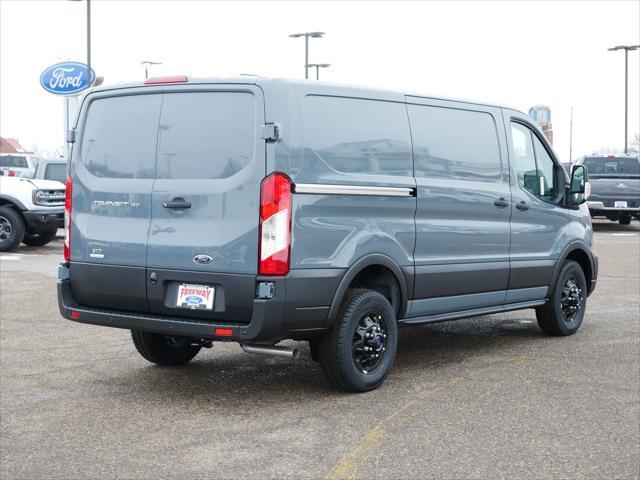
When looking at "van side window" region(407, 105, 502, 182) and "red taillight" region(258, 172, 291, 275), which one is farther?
"van side window" region(407, 105, 502, 182)

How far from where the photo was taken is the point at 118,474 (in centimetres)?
479

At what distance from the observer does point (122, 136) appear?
6590mm

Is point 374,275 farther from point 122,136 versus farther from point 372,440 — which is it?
point 122,136


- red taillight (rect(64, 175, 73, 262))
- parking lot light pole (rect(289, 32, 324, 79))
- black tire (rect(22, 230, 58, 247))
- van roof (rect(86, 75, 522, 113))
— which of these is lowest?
black tire (rect(22, 230, 58, 247))

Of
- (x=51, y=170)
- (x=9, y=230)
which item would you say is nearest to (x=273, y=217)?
(x=9, y=230)

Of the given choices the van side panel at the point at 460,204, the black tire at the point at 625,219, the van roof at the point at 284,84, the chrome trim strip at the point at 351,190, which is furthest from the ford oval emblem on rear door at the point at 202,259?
the black tire at the point at 625,219

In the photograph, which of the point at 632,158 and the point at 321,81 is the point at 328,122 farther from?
the point at 632,158

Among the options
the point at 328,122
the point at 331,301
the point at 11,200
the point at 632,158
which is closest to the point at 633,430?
the point at 331,301

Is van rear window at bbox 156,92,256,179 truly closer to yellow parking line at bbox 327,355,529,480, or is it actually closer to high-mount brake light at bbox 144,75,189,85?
high-mount brake light at bbox 144,75,189,85

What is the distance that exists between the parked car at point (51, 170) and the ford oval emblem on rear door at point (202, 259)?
16036mm

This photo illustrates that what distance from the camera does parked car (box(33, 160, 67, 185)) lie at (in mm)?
21391

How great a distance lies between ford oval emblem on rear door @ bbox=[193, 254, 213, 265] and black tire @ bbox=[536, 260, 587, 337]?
12.4 feet

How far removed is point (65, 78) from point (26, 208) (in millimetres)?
21169

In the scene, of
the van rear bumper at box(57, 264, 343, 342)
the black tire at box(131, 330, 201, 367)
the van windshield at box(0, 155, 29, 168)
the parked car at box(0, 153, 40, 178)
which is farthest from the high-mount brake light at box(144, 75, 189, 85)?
the van windshield at box(0, 155, 29, 168)
